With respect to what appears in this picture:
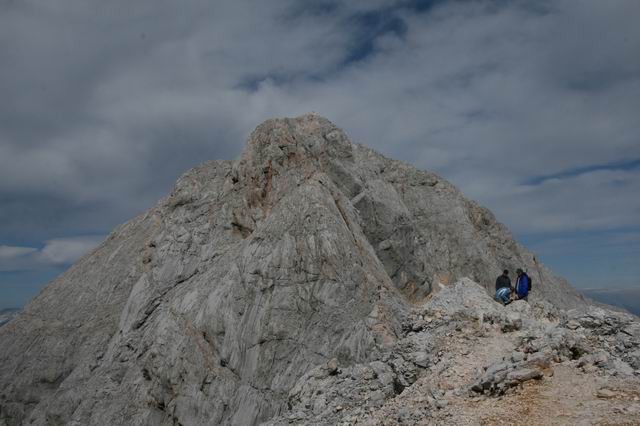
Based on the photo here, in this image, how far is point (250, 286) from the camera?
3086 centimetres

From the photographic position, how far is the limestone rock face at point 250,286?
28.2 meters

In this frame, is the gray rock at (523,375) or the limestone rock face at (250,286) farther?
the limestone rock face at (250,286)

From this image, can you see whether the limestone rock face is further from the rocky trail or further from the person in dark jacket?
the person in dark jacket

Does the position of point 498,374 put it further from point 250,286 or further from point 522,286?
point 250,286

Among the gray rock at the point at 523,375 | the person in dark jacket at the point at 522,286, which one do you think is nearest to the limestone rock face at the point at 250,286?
the gray rock at the point at 523,375

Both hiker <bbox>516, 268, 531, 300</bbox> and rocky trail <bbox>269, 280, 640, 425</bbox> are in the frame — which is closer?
rocky trail <bbox>269, 280, 640, 425</bbox>

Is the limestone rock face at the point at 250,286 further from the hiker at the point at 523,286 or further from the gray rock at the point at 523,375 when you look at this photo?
the hiker at the point at 523,286

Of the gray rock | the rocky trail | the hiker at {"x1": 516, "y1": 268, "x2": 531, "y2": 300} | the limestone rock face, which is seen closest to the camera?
the rocky trail

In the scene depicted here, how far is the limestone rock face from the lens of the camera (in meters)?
28.2

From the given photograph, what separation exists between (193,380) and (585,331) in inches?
897

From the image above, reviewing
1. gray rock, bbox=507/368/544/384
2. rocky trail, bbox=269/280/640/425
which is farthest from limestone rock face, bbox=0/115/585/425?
gray rock, bbox=507/368/544/384

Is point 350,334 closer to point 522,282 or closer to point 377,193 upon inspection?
point 522,282

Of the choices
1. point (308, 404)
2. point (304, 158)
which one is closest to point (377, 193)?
point (304, 158)

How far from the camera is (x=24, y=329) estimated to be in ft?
147
